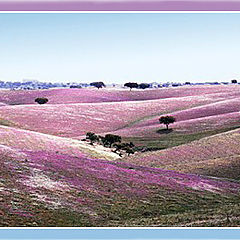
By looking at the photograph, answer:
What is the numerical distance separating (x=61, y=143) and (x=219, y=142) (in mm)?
19426

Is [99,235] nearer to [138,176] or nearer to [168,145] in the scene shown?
[138,176]

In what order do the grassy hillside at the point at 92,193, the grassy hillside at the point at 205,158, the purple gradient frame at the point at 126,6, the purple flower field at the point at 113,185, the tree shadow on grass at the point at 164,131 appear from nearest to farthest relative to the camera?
1. the purple gradient frame at the point at 126,6
2. the grassy hillside at the point at 92,193
3. the purple flower field at the point at 113,185
4. the grassy hillside at the point at 205,158
5. the tree shadow on grass at the point at 164,131

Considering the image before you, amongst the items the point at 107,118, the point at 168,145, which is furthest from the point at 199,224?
the point at 107,118

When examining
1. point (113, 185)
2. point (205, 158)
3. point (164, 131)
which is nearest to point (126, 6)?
point (113, 185)

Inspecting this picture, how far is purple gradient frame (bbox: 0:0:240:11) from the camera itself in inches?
547

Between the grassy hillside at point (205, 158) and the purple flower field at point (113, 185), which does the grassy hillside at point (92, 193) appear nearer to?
the purple flower field at point (113, 185)

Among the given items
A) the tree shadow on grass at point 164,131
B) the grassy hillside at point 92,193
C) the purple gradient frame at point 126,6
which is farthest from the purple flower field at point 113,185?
the tree shadow on grass at point 164,131

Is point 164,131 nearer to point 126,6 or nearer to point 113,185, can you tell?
point 113,185

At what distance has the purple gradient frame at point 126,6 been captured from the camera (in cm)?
1388

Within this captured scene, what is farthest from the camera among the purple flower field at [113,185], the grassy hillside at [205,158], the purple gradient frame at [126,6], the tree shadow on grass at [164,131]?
the tree shadow on grass at [164,131]

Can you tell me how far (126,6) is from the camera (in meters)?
14.1

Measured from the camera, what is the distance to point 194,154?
4509 cm

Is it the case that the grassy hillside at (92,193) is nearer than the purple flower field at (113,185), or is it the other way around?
the grassy hillside at (92,193)

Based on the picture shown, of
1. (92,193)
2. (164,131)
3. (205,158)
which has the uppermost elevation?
(164,131)
